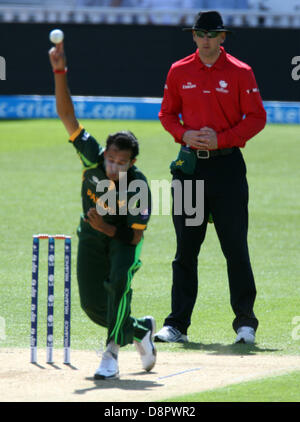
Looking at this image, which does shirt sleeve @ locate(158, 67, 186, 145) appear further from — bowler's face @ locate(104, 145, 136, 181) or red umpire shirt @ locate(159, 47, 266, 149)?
bowler's face @ locate(104, 145, 136, 181)

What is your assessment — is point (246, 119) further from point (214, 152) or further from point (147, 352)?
point (147, 352)

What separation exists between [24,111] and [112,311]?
19.2 meters

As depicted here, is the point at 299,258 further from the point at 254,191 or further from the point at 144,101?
the point at 144,101

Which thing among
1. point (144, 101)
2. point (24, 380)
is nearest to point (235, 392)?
point (24, 380)

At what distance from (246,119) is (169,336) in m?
1.72

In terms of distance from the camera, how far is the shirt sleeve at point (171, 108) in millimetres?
7320

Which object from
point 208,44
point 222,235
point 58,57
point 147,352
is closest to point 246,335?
point 222,235

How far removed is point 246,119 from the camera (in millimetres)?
7234

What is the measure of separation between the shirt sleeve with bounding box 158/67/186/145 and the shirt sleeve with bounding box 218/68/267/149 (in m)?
0.37

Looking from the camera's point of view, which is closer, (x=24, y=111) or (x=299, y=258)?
(x=299, y=258)

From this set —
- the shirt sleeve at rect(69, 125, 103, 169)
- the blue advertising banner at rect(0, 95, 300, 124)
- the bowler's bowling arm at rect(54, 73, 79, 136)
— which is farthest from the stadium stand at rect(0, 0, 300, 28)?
the shirt sleeve at rect(69, 125, 103, 169)

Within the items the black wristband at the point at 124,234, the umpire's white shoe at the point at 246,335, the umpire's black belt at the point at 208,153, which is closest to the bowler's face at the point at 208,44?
the umpire's black belt at the point at 208,153

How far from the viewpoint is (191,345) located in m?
7.18

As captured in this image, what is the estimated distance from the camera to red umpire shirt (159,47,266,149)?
7.19 metres
